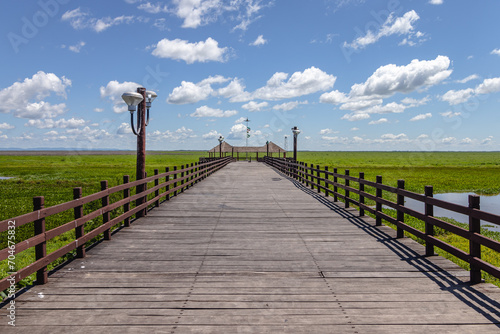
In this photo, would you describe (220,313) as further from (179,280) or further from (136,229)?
(136,229)

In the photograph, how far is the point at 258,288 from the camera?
447cm

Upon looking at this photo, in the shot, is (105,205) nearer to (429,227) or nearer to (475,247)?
(429,227)

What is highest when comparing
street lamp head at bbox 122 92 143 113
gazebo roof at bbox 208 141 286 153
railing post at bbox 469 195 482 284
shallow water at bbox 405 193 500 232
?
gazebo roof at bbox 208 141 286 153

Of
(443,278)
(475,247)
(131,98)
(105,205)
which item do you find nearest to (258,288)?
(443,278)

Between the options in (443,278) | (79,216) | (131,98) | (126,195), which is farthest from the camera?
(131,98)

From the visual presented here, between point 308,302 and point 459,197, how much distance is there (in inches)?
893

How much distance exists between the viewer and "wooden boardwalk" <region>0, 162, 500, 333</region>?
11.8ft

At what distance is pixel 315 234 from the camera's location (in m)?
7.46

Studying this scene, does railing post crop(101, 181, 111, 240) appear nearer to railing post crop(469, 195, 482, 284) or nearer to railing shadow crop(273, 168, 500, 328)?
railing shadow crop(273, 168, 500, 328)

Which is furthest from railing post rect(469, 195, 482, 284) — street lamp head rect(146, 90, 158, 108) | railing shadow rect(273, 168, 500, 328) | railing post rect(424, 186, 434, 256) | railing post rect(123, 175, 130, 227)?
street lamp head rect(146, 90, 158, 108)

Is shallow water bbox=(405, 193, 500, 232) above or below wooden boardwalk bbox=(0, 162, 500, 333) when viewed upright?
below

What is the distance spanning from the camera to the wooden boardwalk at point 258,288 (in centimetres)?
358

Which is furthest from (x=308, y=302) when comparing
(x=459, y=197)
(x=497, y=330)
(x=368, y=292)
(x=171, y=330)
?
(x=459, y=197)

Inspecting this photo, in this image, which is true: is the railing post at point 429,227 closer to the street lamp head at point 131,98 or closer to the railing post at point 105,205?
the railing post at point 105,205
